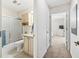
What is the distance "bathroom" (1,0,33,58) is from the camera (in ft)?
9.59

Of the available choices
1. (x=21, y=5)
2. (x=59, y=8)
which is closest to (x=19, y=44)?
(x=21, y=5)

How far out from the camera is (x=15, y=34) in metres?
3.17

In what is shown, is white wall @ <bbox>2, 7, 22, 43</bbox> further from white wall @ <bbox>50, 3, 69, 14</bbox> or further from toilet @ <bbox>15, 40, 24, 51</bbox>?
white wall @ <bbox>50, 3, 69, 14</bbox>

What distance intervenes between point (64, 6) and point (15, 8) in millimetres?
2971

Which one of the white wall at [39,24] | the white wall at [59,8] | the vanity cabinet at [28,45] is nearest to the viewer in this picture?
the white wall at [39,24]

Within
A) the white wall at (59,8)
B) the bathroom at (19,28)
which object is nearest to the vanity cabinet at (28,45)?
the bathroom at (19,28)

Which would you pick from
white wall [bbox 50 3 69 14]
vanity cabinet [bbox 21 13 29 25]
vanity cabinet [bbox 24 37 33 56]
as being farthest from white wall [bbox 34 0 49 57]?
white wall [bbox 50 3 69 14]

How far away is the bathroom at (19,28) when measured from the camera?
115 inches

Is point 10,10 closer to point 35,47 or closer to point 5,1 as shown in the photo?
point 5,1

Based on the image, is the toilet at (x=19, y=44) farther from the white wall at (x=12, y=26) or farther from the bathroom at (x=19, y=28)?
the white wall at (x=12, y=26)

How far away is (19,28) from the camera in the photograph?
3246 millimetres

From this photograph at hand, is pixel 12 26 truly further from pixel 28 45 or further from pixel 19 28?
pixel 28 45

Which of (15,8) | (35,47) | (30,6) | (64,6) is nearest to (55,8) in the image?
(64,6)

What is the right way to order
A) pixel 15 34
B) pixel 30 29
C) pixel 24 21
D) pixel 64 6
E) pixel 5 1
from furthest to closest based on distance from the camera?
pixel 64 6 < pixel 30 29 < pixel 24 21 < pixel 15 34 < pixel 5 1
